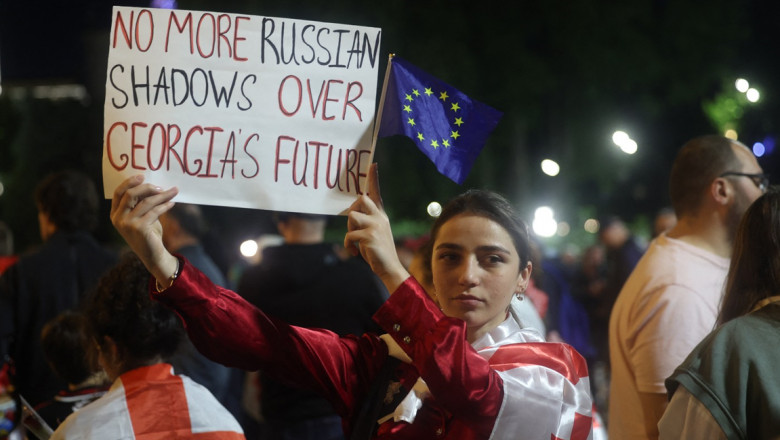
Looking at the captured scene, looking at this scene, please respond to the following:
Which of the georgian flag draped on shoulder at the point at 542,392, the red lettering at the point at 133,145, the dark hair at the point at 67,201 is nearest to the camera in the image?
the georgian flag draped on shoulder at the point at 542,392

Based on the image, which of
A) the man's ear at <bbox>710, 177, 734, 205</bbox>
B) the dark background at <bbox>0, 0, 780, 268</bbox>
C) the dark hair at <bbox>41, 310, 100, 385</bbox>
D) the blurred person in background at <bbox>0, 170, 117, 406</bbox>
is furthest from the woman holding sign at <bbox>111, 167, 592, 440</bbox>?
the dark background at <bbox>0, 0, 780, 268</bbox>

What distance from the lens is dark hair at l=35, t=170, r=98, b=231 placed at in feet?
16.6

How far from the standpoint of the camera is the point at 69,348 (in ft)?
12.5

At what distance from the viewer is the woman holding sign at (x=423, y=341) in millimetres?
2279

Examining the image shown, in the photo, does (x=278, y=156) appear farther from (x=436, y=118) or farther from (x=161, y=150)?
(x=436, y=118)

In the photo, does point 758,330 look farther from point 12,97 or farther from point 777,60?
point 12,97

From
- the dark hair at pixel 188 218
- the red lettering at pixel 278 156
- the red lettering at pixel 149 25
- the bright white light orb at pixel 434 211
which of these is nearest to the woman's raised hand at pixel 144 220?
the red lettering at pixel 278 156

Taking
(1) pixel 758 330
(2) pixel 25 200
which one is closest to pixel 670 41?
(2) pixel 25 200

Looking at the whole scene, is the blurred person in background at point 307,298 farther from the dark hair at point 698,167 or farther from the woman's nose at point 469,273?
the woman's nose at point 469,273

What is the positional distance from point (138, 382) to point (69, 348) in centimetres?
99

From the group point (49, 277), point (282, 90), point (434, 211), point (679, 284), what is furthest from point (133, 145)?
point (49, 277)

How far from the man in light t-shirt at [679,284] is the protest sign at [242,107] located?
1.76 m

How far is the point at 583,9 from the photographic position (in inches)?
821

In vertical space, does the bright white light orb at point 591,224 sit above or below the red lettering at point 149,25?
below
